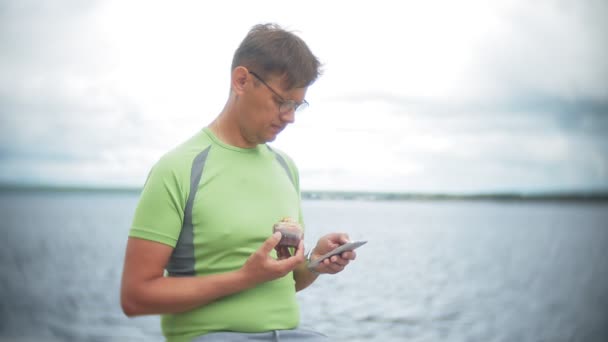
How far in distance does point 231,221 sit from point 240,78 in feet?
1.11

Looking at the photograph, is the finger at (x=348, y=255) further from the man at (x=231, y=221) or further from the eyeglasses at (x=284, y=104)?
the eyeglasses at (x=284, y=104)

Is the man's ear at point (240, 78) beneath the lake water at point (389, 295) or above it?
above

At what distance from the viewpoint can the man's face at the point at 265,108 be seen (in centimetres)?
158

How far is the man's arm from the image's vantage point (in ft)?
4.67

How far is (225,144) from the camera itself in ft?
5.26

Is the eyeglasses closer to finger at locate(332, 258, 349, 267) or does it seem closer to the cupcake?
the cupcake

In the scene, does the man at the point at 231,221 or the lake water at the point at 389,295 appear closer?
the man at the point at 231,221

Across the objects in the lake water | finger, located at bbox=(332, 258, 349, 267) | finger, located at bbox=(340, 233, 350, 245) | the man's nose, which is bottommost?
the lake water

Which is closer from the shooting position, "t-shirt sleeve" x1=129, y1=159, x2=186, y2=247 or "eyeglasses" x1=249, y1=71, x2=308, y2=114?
"t-shirt sleeve" x1=129, y1=159, x2=186, y2=247

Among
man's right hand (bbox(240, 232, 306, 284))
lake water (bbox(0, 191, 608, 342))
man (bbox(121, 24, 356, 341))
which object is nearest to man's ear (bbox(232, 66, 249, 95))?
man (bbox(121, 24, 356, 341))

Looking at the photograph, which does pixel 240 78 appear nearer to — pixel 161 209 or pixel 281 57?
pixel 281 57

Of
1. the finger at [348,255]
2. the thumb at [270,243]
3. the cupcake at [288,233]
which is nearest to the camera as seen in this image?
the thumb at [270,243]

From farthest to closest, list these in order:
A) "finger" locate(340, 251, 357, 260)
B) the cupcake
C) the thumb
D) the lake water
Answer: the lake water
"finger" locate(340, 251, 357, 260)
the cupcake
the thumb

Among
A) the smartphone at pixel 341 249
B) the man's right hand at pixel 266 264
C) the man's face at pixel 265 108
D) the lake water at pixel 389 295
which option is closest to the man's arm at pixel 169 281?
the man's right hand at pixel 266 264
